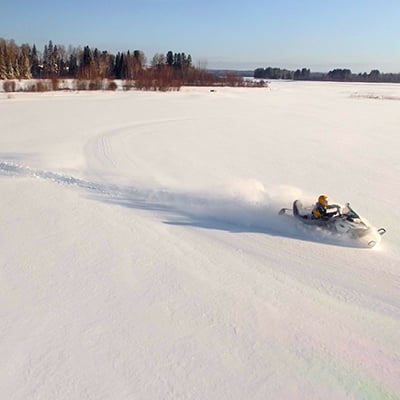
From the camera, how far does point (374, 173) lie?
11.2m

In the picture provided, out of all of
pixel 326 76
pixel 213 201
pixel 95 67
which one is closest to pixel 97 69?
pixel 95 67

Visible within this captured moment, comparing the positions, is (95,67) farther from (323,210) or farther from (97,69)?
(323,210)

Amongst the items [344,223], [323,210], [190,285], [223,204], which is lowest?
[190,285]

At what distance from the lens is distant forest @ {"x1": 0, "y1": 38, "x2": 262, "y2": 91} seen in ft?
182

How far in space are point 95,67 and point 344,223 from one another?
2484 inches

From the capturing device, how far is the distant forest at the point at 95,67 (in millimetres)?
55375

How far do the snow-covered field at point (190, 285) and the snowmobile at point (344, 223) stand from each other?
18cm

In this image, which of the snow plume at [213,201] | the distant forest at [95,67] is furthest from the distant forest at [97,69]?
the snow plume at [213,201]

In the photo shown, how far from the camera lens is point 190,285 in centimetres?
515

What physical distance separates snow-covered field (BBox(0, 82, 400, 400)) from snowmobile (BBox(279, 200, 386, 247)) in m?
0.18

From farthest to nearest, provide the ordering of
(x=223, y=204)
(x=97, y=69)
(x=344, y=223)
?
(x=97, y=69) < (x=223, y=204) < (x=344, y=223)

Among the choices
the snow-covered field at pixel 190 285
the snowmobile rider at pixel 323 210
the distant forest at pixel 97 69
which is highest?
the distant forest at pixel 97 69

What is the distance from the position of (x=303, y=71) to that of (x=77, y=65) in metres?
87.1

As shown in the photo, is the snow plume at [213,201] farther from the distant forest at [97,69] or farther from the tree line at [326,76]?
the tree line at [326,76]
